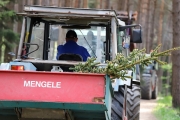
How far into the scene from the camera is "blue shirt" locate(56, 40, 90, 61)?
969cm

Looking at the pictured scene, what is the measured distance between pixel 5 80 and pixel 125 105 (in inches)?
120

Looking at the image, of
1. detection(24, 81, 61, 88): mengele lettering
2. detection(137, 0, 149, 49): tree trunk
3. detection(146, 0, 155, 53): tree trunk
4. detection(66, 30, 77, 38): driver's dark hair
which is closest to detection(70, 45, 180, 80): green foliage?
detection(24, 81, 61, 88): mengele lettering

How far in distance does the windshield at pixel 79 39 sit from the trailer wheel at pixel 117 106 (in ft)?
2.33

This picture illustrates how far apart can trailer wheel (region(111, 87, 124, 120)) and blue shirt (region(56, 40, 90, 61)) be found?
0.92m

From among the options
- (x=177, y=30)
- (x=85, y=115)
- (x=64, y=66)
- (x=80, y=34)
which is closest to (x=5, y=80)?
(x=85, y=115)

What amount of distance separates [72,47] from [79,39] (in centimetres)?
54

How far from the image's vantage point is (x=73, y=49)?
9750mm

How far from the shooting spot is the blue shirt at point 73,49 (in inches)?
381

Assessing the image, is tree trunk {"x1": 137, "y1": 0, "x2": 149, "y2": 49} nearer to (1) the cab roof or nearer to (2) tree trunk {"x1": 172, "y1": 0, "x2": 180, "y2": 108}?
(2) tree trunk {"x1": 172, "y1": 0, "x2": 180, "y2": 108}

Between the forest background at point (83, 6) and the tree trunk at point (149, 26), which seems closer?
the forest background at point (83, 6)

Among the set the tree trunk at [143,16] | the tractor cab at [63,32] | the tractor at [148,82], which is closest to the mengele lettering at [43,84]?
the tractor cab at [63,32]

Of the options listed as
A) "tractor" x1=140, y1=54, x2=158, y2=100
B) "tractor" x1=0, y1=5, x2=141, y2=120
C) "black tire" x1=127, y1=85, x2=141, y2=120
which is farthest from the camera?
"tractor" x1=140, y1=54, x2=158, y2=100

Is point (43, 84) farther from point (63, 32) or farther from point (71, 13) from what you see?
point (63, 32)

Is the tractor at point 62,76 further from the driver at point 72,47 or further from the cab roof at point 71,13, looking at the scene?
the driver at point 72,47
